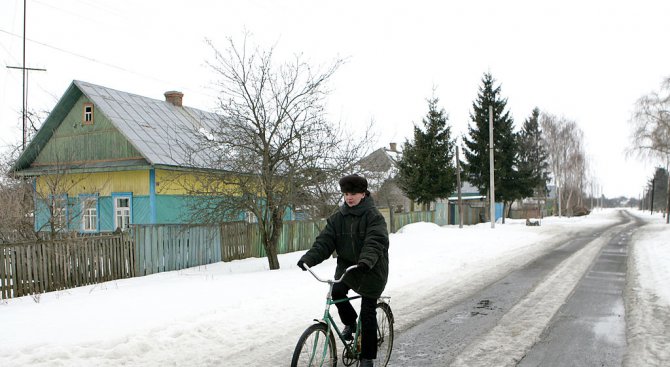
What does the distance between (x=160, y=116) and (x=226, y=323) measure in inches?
652

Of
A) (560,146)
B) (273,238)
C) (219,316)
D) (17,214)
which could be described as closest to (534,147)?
(560,146)

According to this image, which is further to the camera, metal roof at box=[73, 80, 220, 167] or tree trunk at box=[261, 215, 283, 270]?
metal roof at box=[73, 80, 220, 167]

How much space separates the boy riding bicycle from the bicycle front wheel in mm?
309

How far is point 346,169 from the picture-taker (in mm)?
12047

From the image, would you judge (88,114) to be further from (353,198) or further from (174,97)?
(353,198)

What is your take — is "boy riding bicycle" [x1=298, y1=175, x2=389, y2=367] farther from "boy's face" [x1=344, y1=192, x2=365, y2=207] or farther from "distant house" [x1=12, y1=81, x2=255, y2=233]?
"distant house" [x1=12, y1=81, x2=255, y2=233]

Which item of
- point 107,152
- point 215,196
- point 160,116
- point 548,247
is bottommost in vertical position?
point 548,247

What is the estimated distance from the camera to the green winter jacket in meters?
4.15

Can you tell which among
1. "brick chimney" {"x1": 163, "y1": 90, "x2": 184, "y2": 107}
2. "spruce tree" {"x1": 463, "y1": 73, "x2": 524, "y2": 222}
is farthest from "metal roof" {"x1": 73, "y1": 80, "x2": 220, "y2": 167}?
"spruce tree" {"x1": 463, "y1": 73, "x2": 524, "y2": 222}

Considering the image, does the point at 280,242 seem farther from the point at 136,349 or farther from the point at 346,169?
the point at 136,349

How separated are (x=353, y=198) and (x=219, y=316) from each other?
354 centimetres

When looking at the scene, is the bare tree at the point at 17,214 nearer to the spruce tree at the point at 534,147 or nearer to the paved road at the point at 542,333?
the paved road at the point at 542,333

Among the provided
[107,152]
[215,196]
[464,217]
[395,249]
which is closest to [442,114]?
[464,217]

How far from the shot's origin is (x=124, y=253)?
11.9 m
